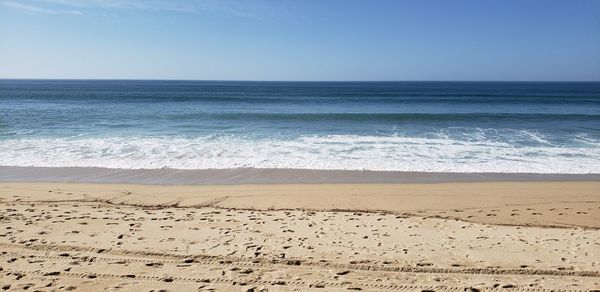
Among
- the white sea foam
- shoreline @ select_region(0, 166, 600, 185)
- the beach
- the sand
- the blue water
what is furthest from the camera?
the blue water

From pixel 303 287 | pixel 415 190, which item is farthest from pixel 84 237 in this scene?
pixel 415 190

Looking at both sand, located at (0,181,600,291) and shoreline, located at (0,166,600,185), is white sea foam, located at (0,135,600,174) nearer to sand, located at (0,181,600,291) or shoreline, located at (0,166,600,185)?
shoreline, located at (0,166,600,185)

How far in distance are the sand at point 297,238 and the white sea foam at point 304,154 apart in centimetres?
277

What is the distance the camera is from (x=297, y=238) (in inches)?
241

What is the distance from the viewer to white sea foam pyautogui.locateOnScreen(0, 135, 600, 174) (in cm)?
1241

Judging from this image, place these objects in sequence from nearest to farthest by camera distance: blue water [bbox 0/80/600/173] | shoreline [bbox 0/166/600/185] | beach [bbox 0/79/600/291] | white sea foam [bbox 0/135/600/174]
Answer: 1. beach [bbox 0/79/600/291]
2. shoreline [bbox 0/166/600/185]
3. white sea foam [bbox 0/135/600/174]
4. blue water [bbox 0/80/600/173]

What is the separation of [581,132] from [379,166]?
14.7 m

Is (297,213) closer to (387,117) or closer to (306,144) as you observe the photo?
(306,144)

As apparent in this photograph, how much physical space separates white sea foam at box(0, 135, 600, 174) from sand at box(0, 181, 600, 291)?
277 centimetres

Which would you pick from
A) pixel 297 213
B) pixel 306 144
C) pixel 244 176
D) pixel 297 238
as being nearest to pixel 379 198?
pixel 297 213

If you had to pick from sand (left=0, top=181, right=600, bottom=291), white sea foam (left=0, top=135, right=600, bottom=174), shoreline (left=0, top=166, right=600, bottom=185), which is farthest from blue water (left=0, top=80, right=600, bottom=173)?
sand (left=0, top=181, right=600, bottom=291)

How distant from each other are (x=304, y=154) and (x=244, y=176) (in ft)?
11.5

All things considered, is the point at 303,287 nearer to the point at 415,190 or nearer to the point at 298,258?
the point at 298,258

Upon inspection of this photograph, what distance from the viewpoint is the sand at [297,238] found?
469 centimetres
